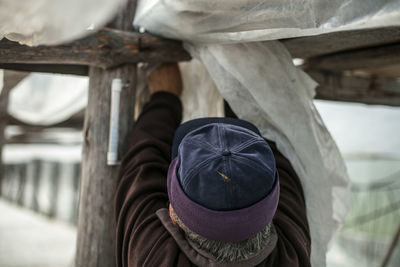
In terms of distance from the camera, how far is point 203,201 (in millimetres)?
921

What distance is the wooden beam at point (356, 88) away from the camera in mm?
2154

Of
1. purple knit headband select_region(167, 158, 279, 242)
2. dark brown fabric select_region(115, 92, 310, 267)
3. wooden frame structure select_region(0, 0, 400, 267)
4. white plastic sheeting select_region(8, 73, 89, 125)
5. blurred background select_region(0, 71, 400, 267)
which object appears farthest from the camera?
blurred background select_region(0, 71, 400, 267)

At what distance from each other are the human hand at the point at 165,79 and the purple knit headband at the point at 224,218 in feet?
2.41

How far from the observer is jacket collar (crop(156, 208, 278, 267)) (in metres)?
0.98

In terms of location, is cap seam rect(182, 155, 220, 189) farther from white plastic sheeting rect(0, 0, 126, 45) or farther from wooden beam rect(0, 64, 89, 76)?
wooden beam rect(0, 64, 89, 76)

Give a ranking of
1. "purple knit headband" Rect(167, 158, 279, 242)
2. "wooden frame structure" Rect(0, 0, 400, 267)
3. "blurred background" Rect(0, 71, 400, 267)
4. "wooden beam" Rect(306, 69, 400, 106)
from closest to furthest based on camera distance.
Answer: "purple knit headband" Rect(167, 158, 279, 242)
"wooden frame structure" Rect(0, 0, 400, 267)
"wooden beam" Rect(306, 69, 400, 106)
"blurred background" Rect(0, 71, 400, 267)

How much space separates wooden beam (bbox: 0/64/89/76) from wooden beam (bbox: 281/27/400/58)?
2.96 feet

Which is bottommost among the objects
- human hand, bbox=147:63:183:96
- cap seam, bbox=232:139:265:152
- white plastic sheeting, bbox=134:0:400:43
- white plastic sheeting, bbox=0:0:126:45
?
cap seam, bbox=232:139:265:152

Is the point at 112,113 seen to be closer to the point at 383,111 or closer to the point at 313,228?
the point at 313,228

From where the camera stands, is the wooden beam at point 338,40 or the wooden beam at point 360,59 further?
the wooden beam at point 360,59

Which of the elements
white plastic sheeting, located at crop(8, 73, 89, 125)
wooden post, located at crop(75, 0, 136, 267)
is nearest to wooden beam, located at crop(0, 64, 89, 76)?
wooden post, located at crop(75, 0, 136, 267)

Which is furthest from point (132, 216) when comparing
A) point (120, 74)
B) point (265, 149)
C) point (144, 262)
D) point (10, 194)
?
point (10, 194)

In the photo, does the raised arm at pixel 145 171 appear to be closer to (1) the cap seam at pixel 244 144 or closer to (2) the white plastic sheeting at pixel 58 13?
(1) the cap seam at pixel 244 144

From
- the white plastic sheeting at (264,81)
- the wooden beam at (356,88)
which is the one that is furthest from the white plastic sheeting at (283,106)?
the wooden beam at (356,88)
